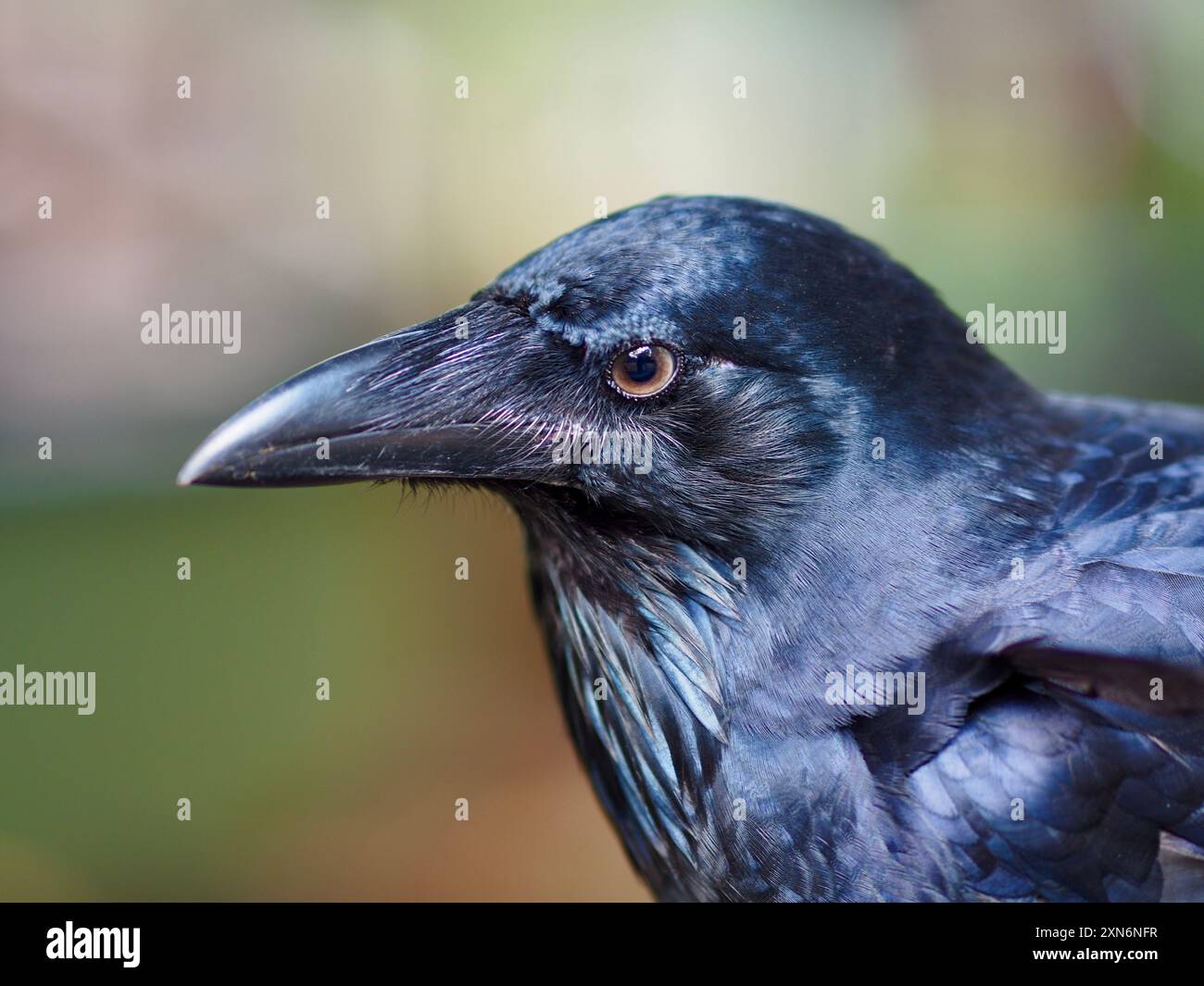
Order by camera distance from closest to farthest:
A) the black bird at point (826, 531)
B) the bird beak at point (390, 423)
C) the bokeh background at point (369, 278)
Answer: the black bird at point (826, 531), the bird beak at point (390, 423), the bokeh background at point (369, 278)

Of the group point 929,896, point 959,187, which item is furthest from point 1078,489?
point 959,187

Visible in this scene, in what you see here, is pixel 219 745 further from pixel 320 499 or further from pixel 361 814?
pixel 320 499

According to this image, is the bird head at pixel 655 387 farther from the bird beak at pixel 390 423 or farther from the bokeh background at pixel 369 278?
the bokeh background at pixel 369 278

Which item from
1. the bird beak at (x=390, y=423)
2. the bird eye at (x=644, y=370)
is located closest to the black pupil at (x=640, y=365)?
the bird eye at (x=644, y=370)

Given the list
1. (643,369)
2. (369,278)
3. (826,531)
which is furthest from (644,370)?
(369,278)

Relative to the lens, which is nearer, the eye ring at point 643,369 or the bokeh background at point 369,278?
the eye ring at point 643,369

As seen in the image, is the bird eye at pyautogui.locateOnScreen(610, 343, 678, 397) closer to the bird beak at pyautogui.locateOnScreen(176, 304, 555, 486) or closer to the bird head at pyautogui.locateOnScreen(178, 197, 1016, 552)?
the bird head at pyautogui.locateOnScreen(178, 197, 1016, 552)

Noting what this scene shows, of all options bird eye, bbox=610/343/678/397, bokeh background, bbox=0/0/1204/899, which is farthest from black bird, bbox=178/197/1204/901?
bokeh background, bbox=0/0/1204/899

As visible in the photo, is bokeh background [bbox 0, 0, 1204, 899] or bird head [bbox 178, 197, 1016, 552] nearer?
bird head [bbox 178, 197, 1016, 552]
